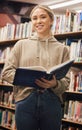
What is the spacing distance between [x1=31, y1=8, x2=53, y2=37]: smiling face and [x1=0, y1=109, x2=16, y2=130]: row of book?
2303 mm

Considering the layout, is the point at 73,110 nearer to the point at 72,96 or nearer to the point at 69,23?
the point at 72,96

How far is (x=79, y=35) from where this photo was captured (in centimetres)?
321

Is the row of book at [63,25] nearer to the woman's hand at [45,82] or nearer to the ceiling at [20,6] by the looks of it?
the woman's hand at [45,82]

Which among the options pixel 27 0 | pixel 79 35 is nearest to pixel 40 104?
pixel 79 35

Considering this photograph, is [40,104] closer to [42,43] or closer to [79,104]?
[42,43]

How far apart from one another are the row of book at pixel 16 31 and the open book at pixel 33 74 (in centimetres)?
216

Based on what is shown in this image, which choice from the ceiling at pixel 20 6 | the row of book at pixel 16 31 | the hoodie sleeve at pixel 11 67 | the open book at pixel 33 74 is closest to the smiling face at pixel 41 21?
the hoodie sleeve at pixel 11 67

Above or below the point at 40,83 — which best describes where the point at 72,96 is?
below

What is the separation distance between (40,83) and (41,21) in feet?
1.56

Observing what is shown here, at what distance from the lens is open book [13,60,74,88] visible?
60.9 inches

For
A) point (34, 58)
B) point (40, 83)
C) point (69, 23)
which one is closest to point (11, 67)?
point (34, 58)

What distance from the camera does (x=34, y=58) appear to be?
5.83 feet

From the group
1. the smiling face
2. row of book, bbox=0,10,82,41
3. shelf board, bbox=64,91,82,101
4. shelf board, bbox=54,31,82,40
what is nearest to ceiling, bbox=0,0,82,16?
row of book, bbox=0,10,82,41

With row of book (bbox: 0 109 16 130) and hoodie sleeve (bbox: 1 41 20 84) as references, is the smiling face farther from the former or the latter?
row of book (bbox: 0 109 16 130)
